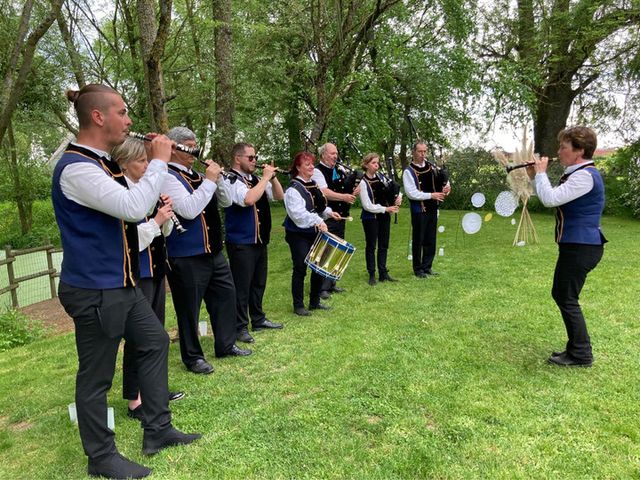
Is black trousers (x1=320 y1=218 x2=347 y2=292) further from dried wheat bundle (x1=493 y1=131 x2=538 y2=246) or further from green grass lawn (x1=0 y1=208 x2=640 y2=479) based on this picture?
dried wheat bundle (x1=493 y1=131 x2=538 y2=246)

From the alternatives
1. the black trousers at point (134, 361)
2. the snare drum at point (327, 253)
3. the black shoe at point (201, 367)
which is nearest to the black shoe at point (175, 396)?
the black trousers at point (134, 361)

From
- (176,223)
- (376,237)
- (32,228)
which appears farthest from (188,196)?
(32,228)

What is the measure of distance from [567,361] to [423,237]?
3616 millimetres

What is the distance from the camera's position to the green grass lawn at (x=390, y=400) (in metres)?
2.81

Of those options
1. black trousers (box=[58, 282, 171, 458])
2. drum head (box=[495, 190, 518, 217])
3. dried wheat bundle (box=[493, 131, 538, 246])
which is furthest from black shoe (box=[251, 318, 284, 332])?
dried wheat bundle (box=[493, 131, 538, 246])

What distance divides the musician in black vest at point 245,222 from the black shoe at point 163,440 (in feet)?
6.23

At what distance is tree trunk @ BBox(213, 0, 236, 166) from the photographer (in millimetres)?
9195

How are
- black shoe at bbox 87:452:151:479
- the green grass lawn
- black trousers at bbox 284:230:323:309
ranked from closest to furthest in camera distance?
black shoe at bbox 87:452:151:479 < the green grass lawn < black trousers at bbox 284:230:323:309

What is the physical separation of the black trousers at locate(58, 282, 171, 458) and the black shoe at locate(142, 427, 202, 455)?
26 cm

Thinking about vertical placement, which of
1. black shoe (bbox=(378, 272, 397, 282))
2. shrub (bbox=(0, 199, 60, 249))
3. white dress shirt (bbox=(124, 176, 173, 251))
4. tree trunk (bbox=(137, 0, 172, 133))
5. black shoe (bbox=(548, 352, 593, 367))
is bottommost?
black shoe (bbox=(548, 352, 593, 367))

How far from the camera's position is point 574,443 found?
115 inches

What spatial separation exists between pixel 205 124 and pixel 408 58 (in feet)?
17.8

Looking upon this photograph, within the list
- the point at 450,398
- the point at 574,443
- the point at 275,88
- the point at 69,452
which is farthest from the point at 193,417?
the point at 275,88

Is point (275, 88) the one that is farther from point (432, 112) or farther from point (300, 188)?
point (300, 188)
